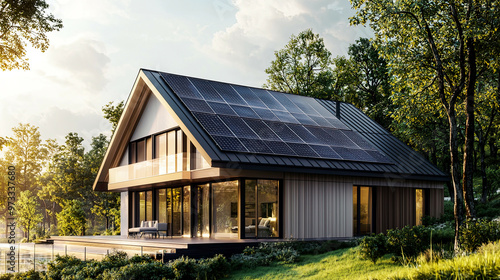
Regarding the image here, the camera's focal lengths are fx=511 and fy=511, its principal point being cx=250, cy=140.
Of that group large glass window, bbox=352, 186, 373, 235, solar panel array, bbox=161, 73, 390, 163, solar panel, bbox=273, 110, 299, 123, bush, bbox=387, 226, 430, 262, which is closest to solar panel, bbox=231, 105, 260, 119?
solar panel array, bbox=161, 73, 390, 163

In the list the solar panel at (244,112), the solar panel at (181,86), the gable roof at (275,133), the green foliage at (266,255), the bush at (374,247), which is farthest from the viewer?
the solar panel at (181,86)

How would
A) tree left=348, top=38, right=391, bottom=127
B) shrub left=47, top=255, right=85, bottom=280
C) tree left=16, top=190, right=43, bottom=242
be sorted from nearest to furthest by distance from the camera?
shrub left=47, top=255, right=85, bottom=280, tree left=348, top=38, right=391, bottom=127, tree left=16, top=190, right=43, bottom=242

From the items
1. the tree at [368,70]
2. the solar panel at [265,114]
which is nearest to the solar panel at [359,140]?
the solar panel at [265,114]

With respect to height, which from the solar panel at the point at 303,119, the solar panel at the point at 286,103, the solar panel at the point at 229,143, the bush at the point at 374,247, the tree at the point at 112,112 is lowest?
the bush at the point at 374,247

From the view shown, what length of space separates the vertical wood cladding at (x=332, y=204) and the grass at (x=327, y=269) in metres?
3.74

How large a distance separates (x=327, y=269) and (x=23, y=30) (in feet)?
41.4

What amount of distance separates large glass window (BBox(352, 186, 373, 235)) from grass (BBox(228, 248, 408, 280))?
240 inches

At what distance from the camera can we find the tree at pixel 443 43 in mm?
13055

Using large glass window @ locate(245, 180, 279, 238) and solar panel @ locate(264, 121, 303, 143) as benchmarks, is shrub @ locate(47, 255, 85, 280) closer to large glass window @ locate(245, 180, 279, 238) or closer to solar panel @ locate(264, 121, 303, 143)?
large glass window @ locate(245, 180, 279, 238)

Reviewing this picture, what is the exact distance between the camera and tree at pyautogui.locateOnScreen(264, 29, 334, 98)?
149ft

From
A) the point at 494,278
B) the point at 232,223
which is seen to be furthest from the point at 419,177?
the point at 494,278

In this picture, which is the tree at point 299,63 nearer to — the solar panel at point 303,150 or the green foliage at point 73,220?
the green foliage at point 73,220

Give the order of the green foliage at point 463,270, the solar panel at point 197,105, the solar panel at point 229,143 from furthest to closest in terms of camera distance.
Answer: the solar panel at point 197,105, the solar panel at point 229,143, the green foliage at point 463,270

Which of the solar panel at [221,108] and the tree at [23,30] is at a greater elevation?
the tree at [23,30]
